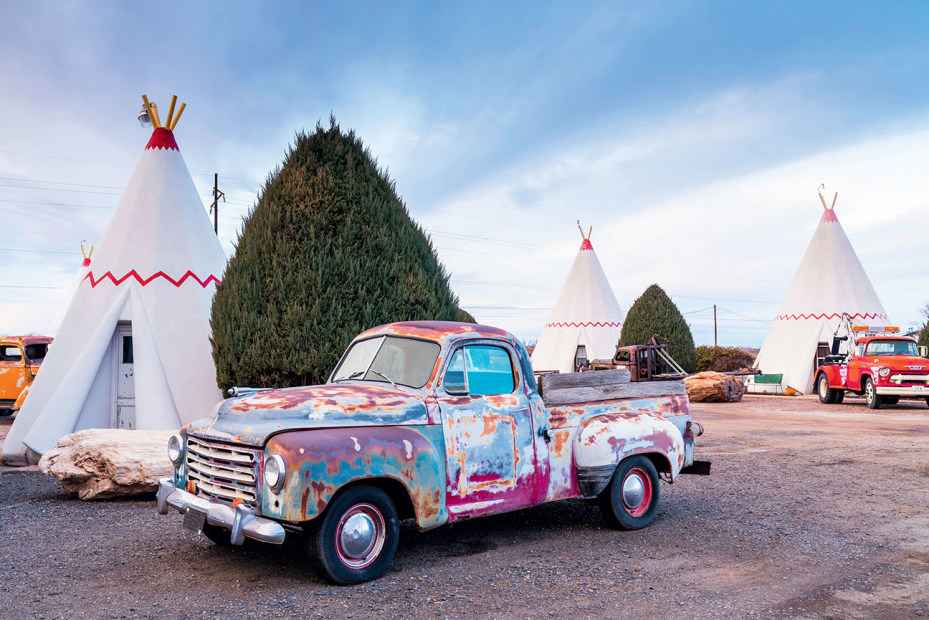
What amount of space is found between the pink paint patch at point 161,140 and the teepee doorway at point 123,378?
2.77 m

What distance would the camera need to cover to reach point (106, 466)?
5.90 meters

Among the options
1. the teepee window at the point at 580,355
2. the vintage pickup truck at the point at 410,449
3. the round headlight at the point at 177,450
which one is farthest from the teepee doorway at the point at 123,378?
the teepee window at the point at 580,355

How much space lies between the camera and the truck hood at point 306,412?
3.60m

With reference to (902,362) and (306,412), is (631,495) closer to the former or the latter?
(306,412)

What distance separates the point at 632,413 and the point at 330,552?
8.44 feet

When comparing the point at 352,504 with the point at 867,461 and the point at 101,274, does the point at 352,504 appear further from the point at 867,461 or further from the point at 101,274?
the point at 101,274

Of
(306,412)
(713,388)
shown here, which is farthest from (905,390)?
(306,412)

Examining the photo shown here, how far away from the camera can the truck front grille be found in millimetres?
3527

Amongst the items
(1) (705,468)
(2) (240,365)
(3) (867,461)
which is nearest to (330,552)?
(1) (705,468)

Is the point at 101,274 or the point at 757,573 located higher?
the point at 101,274

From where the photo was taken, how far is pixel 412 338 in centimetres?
445

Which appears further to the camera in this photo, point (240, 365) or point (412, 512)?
point (240, 365)

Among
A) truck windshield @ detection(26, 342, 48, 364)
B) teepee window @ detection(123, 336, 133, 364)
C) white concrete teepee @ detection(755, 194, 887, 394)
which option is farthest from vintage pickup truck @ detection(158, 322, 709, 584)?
white concrete teepee @ detection(755, 194, 887, 394)

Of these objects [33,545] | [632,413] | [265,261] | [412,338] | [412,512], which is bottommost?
[33,545]
